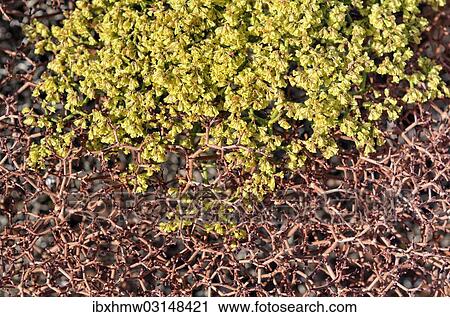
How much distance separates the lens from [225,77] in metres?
1.52

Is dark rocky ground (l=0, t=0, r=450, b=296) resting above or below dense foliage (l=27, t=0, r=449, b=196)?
below

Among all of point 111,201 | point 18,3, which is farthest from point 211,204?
point 18,3

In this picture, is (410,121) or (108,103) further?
(410,121)

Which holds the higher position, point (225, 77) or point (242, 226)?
point (225, 77)

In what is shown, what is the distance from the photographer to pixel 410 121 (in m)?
1.71

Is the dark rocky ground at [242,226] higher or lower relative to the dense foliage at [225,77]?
lower

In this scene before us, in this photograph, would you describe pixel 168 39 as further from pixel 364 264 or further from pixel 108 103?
pixel 364 264

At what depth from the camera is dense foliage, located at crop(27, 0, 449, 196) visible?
1.51 meters

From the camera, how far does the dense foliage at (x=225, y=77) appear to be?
1507 millimetres

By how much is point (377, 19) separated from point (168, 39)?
56 centimetres
